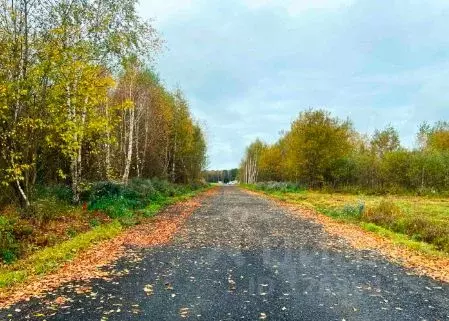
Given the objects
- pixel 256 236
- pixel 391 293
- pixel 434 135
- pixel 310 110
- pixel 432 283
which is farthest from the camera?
pixel 434 135

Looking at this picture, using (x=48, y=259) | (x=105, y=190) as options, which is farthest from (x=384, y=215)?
(x=48, y=259)

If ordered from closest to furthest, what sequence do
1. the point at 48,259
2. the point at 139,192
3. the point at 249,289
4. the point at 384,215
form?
the point at 249,289
the point at 48,259
the point at 384,215
the point at 139,192

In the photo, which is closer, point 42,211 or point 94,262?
point 94,262

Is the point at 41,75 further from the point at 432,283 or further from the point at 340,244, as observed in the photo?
the point at 432,283

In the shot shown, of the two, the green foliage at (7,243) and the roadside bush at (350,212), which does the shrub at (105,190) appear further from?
the roadside bush at (350,212)

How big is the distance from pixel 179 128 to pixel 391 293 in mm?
45427

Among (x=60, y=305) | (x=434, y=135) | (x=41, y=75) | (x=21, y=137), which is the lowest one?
(x=60, y=305)

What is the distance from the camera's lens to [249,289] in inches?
340

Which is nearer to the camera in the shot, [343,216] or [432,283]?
[432,283]

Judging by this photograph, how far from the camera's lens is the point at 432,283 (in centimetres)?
947

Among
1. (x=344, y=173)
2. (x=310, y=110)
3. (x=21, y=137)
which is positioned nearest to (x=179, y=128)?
(x=310, y=110)

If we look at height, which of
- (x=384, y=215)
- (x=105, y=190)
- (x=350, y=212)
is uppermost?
(x=105, y=190)

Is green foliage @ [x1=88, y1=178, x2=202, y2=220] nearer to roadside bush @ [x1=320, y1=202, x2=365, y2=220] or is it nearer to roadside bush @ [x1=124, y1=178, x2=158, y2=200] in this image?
roadside bush @ [x1=124, y1=178, x2=158, y2=200]

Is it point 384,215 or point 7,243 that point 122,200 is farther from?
point 384,215
